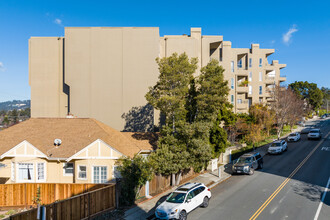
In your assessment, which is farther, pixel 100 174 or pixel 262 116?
pixel 262 116

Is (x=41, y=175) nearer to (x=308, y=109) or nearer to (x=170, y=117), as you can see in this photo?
(x=170, y=117)

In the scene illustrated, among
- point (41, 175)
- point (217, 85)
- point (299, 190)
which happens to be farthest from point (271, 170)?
point (41, 175)

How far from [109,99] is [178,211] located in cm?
1976

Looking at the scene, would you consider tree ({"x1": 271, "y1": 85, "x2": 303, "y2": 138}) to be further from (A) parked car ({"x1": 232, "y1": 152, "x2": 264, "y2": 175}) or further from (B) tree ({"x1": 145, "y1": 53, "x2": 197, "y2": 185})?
(B) tree ({"x1": 145, "y1": 53, "x2": 197, "y2": 185})

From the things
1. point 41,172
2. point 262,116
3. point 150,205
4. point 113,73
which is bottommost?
point 150,205

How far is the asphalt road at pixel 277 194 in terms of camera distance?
14610mm

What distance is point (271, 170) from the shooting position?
2511 centimetres

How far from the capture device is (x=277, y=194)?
58.5 feet

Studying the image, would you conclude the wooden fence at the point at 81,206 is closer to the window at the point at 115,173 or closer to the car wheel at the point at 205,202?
the window at the point at 115,173

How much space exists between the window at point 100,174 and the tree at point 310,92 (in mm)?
78067

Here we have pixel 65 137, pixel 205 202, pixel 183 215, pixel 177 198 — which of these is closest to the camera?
pixel 183 215

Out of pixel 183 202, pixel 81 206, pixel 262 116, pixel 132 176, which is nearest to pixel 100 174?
pixel 132 176

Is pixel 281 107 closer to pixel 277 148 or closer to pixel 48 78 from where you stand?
pixel 277 148

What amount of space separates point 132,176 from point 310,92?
271 feet
